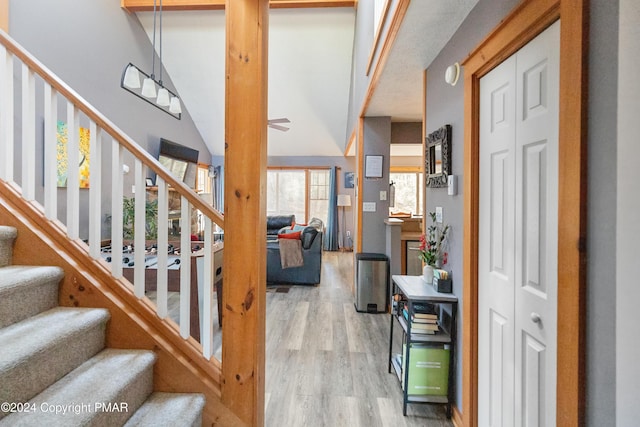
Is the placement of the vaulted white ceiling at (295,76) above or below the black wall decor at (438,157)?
above

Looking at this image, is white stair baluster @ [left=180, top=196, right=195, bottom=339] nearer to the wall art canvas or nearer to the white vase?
the white vase

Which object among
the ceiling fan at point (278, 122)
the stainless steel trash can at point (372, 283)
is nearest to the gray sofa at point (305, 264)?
the stainless steel trash can at point (372, 283)

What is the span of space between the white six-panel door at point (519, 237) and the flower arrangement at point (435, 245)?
43cm

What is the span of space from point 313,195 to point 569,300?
7.66 meters

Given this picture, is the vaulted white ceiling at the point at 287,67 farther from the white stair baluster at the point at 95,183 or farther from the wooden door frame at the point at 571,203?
the wooden door frame at the point at 571,203

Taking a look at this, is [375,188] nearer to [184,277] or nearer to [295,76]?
[184,277]

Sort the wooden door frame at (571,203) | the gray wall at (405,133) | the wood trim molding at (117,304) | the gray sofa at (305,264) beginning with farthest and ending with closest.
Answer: the gray sofa at (305,264)
the gray wall at (405,133)
the wood trim molding at (117,304)
the wooden door frame at (571,203)

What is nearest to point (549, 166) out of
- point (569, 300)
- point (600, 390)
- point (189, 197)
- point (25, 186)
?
point (569, 300)

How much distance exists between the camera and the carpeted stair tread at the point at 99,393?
3.42 ft

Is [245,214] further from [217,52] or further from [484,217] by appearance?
[217,52]

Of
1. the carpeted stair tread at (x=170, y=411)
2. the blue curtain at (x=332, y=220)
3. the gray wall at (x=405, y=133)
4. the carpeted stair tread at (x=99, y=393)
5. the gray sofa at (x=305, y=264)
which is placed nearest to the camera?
the carpeted stair tread at (x=99, y=393)

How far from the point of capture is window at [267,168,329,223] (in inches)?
331

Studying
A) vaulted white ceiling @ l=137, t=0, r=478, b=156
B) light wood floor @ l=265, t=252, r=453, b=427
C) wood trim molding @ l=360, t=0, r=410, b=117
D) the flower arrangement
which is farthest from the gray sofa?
the flower arrangement

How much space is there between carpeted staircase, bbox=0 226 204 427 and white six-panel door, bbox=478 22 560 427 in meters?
1.42
